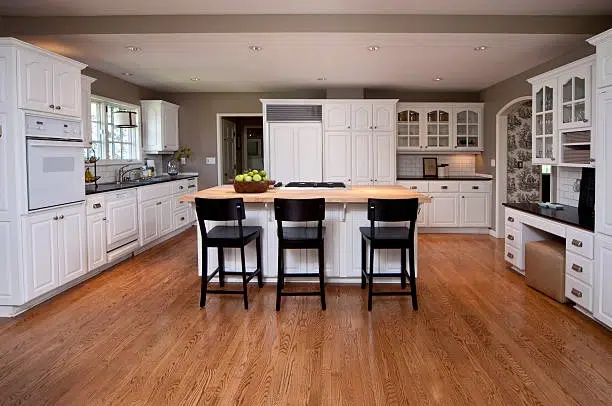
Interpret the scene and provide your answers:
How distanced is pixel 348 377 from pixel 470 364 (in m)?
0.75

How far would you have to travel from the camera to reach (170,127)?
8.13m

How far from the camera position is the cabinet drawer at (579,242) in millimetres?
3562

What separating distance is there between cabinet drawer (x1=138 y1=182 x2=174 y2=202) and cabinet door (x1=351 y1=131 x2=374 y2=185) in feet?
9.34

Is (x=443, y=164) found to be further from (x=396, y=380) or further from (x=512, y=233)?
(x=396, y=380)

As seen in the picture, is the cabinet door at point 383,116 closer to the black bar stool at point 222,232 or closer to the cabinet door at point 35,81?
the black bar stool at point 222,232

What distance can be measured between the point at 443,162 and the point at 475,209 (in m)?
1.16

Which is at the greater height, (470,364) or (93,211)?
(93,211)

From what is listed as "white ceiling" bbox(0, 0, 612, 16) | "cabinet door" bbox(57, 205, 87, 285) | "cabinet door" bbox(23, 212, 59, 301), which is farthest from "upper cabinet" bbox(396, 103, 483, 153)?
"cabinet door" bbox(23, 212, 59, 301)

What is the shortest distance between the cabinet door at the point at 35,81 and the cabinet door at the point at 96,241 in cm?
127

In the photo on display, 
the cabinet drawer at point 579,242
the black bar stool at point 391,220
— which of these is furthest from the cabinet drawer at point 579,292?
the black bar stool at point 391,220

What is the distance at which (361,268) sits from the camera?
457 centimetres

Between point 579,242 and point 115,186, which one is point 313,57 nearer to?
point 115,186

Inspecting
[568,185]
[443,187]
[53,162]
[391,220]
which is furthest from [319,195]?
[443,187]

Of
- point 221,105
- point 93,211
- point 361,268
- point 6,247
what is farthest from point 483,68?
point 6,247
